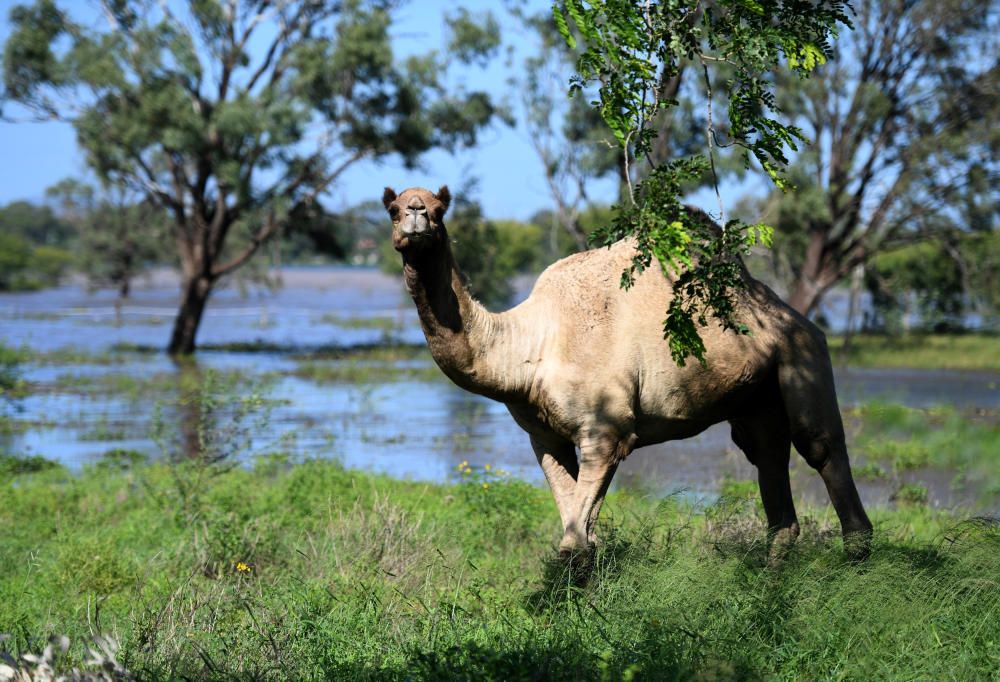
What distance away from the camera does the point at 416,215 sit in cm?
606

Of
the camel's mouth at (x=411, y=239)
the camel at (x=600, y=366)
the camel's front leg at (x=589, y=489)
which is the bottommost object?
the camel's front leg at (x=589, y=489)

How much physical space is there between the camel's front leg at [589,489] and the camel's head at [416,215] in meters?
1.49

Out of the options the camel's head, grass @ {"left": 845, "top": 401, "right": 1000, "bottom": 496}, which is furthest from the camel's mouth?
grass @ {"left": 845, "top": 401, "right": 1000, "bottom": 496}

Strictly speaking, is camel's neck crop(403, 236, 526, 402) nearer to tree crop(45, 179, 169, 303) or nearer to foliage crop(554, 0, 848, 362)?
foliage crop(554, 0, 848, 362)

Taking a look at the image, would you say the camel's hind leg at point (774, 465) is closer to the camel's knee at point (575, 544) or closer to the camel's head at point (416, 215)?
the camel's knee at point (575, 544)

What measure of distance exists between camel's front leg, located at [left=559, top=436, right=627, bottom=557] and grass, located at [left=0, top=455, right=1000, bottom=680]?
0.19 meters

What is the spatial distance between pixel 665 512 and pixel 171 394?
49.3 ft

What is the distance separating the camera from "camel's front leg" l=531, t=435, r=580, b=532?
709 cm

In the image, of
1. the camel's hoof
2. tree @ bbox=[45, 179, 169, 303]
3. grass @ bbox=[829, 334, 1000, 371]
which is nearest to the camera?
the camel's hoof

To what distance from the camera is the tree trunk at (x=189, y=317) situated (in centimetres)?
3134

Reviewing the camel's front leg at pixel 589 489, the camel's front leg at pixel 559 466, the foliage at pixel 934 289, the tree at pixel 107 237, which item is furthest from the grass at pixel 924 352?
the tree at pixel 107 237

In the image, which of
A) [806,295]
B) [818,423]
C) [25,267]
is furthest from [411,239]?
[25,267]

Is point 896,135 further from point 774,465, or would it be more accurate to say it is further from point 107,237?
point 107,237

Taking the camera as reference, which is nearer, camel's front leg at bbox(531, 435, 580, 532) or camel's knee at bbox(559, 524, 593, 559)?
camel's knee at bbox(559, 524, 593, 559)
